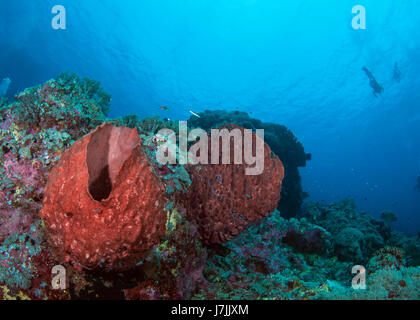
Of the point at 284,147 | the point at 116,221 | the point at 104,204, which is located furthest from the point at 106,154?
the point at 284,147

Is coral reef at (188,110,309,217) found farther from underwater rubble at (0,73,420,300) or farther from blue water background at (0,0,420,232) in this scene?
blue water background at (0,0,420,232)

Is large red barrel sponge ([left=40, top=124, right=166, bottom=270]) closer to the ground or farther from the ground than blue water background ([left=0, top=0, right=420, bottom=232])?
closer to the ground

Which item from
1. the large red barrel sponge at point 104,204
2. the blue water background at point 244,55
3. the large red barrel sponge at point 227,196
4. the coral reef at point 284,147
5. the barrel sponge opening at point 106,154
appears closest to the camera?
the large red barrel sponge at point 104,204

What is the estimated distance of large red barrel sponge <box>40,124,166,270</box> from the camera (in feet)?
5.98

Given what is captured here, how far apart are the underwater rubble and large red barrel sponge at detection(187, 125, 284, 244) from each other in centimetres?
1

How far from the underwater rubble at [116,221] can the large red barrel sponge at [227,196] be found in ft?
0.05

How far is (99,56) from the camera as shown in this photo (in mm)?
41938

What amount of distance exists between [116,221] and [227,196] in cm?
161

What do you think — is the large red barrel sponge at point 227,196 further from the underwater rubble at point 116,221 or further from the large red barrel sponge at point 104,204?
the large red barrel sponge at point 104,204

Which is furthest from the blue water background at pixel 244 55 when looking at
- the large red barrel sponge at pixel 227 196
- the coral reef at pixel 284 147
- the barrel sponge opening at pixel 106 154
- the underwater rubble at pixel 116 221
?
the barrel sponge opening at pixel 106 154

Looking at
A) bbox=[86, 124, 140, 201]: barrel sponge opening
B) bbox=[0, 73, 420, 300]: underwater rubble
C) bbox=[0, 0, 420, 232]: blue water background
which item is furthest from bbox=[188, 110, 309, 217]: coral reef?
bbox=[0, 0, 420, 232]: blue water background

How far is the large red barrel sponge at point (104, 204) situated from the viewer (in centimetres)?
182
